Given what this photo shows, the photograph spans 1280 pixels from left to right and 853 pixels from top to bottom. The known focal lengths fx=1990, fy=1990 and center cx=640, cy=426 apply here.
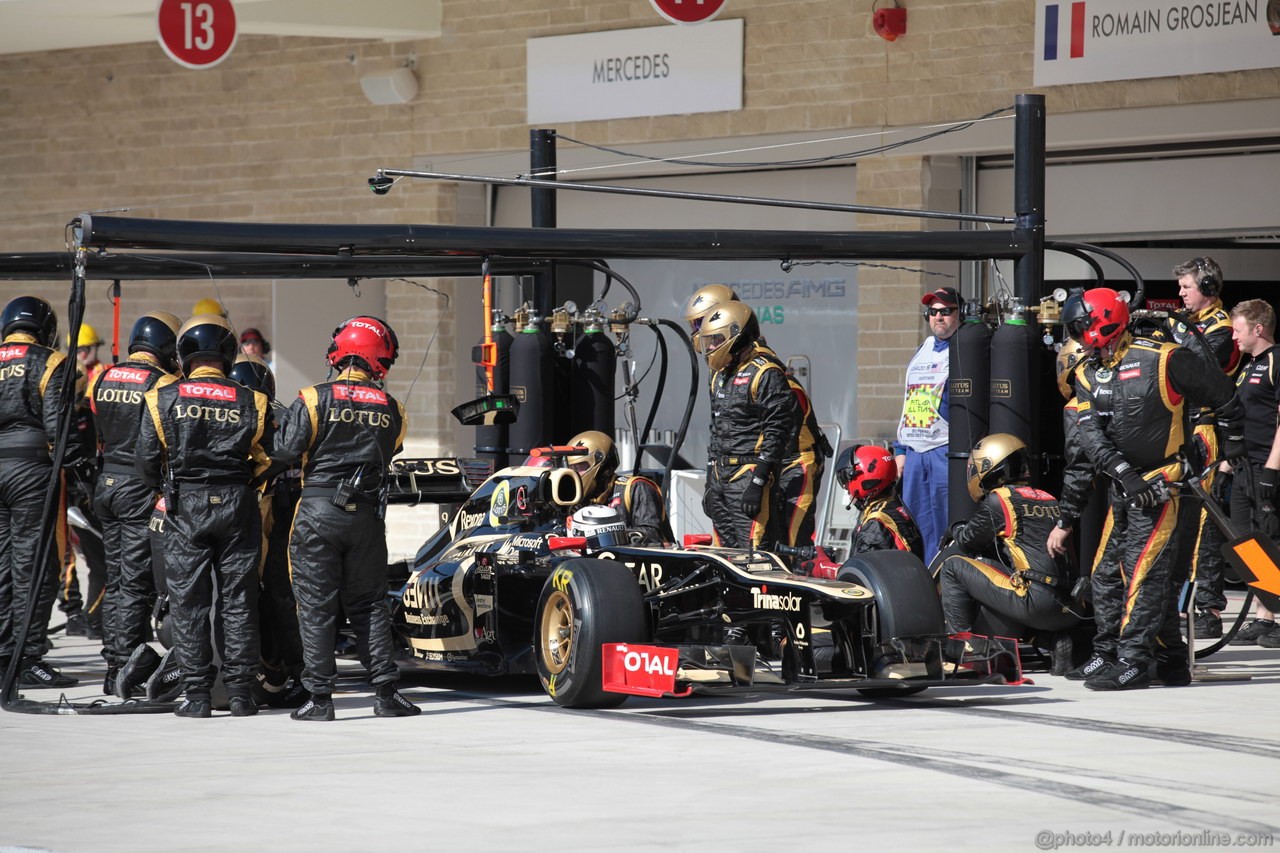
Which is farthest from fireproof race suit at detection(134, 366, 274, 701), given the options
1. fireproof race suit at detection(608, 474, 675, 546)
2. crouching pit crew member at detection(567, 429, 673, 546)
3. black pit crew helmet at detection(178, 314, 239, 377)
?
fireproof race suit at detection(608, 474, 675, 546)

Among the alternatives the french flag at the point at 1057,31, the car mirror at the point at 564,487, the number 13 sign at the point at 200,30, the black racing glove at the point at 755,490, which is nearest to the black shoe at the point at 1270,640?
the black racing glove at the point at 755,490

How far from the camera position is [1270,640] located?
36.0ft

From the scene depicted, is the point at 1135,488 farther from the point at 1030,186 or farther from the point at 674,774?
the point at 674,774

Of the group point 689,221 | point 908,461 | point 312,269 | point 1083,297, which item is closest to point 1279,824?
point 1083,297

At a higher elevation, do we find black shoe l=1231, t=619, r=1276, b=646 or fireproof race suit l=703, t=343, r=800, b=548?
fireproof race suit l=703, t=343, r=800, b=548

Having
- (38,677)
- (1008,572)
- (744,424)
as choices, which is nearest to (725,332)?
(744,424)

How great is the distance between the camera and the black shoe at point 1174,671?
30.5ft

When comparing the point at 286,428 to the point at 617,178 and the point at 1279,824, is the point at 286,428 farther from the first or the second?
the point at 617,178

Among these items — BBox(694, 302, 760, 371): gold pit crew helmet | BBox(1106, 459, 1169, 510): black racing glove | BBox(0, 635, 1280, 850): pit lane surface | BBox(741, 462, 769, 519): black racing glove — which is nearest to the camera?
BBox(0, 635, 1280, 850): pit lane surface

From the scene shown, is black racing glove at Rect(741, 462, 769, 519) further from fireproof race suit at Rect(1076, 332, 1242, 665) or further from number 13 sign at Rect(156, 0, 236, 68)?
number 13 sign at Rect(156, 0, 236, 68)

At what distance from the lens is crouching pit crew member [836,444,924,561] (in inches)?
384

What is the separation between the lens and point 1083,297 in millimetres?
9297

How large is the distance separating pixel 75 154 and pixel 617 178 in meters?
6.43

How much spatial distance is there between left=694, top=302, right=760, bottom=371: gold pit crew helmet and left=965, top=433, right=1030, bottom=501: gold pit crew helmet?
148 centimetres
